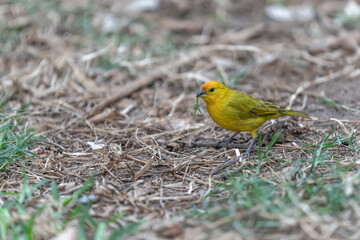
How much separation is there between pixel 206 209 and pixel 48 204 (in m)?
1.13

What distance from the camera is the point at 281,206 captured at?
2.78m

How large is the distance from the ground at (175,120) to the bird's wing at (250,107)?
238mm

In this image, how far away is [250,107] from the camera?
4.48 meters

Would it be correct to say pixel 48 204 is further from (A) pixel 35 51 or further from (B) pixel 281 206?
(A) pixel 35 51

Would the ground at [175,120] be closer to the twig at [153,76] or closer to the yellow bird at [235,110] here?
the twig at [153,76]

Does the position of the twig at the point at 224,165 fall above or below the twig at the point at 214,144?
above

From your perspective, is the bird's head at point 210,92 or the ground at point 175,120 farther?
the bird's head at point 210,92

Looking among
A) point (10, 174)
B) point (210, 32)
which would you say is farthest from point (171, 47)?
point (10, 174)

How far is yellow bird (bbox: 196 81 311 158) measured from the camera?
4.34 m

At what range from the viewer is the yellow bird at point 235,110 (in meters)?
4.34

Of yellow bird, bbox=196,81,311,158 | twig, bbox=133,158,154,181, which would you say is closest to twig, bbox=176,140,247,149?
yellow bird, bbox=196,81,311,158

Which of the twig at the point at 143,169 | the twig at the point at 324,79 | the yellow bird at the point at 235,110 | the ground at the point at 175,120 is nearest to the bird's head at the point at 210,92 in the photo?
the yellow bird at the point at 235,110

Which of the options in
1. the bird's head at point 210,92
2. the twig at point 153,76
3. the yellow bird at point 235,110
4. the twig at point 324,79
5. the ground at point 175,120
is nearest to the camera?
the ground at point 175,120

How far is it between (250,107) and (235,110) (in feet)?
0.63
